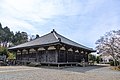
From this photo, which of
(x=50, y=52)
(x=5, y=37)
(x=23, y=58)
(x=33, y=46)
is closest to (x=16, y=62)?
(x=23, y=58)

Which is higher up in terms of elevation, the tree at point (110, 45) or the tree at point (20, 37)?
the tree at point (20, 37)

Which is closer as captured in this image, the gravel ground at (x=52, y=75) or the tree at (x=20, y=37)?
the gravel ground at (x=52, y=75)

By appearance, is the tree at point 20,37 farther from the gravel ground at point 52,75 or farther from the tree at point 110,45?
the gravel ground at point 52,75

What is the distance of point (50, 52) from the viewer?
18.6 meters

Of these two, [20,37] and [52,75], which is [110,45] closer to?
[52,75]

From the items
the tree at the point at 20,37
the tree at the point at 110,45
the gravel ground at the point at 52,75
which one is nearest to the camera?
the gravel ground at the point at 52,75

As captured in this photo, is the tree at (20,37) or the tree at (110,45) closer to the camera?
the tree at (110,45)

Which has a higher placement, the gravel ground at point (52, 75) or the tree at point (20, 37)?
the tree at point (20, 37)

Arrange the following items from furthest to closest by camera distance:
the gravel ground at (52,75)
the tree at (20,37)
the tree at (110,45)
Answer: the tree at (20,37) → the tree at (110,45) → the gravel ground at (52,75)

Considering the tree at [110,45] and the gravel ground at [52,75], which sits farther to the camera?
the tree at [110,45]

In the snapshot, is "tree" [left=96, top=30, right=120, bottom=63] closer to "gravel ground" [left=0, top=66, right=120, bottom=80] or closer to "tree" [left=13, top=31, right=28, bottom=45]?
"gravel ground" [left=0, top=66, right=120, bottom=80]

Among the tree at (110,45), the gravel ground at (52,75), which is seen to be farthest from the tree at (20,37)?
the gravel ground at (52,75)

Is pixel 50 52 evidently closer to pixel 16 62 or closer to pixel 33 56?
pixel 33 56

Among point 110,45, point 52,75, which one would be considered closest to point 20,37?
point 110,45
